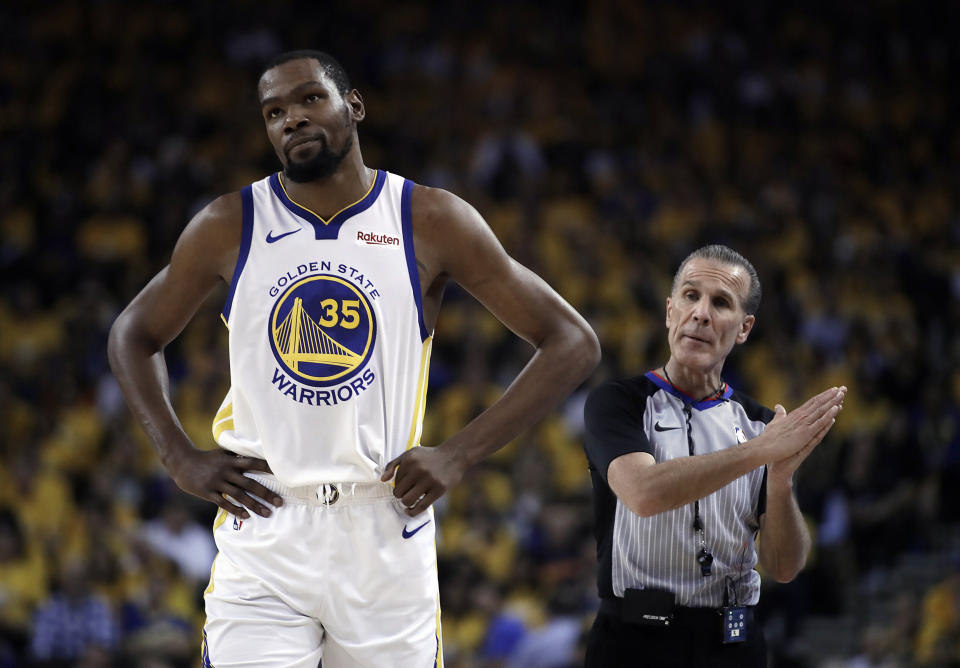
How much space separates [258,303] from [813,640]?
253 inches

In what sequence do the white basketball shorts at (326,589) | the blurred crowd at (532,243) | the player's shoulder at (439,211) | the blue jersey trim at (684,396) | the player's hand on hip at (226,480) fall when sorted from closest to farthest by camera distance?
the white basketball shorts at (326,589) < the player's hand on hip at (226,480) < the player's shoulder at (439,211) < the blue jersey trim at (684,396) < the blurred crowd at (532,243)

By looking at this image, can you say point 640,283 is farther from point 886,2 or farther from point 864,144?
point 886,2

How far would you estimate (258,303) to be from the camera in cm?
348

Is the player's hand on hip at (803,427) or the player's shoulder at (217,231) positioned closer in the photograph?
the player's hand on hip at (803,427)

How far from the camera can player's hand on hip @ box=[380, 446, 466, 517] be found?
3436 millimetres

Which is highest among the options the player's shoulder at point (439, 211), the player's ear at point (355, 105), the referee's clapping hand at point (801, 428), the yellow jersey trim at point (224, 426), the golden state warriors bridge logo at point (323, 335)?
the player's ear at point (355, 105)

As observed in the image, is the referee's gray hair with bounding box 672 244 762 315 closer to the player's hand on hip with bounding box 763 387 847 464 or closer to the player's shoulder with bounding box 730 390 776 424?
the player's shoulder with bounding box 730 390 776 424

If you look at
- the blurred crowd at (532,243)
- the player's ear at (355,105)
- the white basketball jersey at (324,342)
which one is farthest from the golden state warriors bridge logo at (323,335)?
the blurred crowd at (532,243)

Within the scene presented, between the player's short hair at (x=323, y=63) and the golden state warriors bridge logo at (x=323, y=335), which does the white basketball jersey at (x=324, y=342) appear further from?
the player's short hair at (x=323, y=63)

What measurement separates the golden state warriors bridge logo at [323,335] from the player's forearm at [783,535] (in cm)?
123

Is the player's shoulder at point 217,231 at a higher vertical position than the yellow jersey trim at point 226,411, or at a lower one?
higher

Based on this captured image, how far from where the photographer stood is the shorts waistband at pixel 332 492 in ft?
11.2

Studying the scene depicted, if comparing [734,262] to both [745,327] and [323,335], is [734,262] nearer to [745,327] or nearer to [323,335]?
[745,327]

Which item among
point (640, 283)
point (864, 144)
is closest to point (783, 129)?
point (864, 144)
